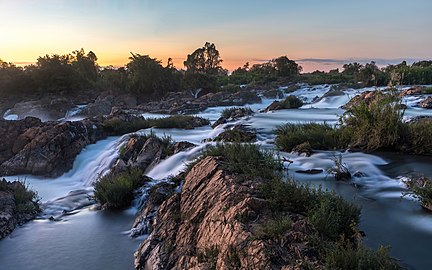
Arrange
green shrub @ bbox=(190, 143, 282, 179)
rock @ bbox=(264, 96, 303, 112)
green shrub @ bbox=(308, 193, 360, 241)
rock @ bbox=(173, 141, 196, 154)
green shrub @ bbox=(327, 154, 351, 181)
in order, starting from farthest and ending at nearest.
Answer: rock @ bbox=(264, 96, 303, 112) → rock @ bbox=(173, 141, 196, 154) → green shrub @ bbox=(327, 154, 351, 181) → green shrub @ bbox=(190, 143, 282, 179) → green shrub @ bbox=(308, 193, 360, 241)

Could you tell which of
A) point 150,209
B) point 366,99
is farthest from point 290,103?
point 150,209

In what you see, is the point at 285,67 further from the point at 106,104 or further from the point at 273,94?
the point at 106,104

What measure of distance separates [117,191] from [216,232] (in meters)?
4.48

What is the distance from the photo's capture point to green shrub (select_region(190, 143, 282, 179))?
6.61 metres

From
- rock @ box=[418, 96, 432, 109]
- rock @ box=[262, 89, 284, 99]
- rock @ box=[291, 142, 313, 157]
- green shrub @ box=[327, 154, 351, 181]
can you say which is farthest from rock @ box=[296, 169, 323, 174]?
rock @ box=[262, 89, 284, 99]

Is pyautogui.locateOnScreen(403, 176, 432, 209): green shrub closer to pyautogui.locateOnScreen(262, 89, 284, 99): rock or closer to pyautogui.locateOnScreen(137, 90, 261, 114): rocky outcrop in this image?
pyautogui.locateOnScreen(137, 90, 261, 114): rocky outcrop

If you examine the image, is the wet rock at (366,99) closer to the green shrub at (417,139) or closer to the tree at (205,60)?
the green shrub at (417,139)

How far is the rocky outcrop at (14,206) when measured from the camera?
27.9ft

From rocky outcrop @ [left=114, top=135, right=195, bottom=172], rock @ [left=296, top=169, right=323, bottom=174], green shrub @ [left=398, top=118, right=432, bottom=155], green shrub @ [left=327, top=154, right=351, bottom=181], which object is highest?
green shrub @ [left=398, top=118, right=432, bottom=155]

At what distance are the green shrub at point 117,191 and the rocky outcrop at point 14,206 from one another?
1643 mm

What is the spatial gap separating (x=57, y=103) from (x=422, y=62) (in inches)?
1839

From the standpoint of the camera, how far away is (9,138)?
15.9 meters

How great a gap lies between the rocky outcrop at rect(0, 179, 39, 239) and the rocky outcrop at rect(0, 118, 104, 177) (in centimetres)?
366

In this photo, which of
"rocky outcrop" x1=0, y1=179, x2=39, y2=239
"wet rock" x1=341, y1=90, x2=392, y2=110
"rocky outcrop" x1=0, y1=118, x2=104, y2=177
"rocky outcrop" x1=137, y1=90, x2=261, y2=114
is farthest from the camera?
"rocky outcrop" x1=137, y1=90, x2=261, y2=114
